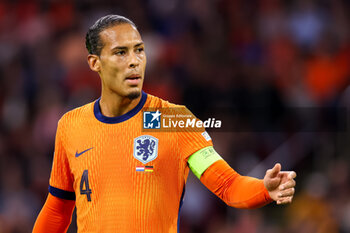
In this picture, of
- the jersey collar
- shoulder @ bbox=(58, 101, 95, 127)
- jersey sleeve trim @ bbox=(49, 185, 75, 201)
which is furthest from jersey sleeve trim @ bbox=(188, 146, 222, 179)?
jersey sleeve trim @ bbox=(49, 185, 75, 201)

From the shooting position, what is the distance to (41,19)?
1003 cm

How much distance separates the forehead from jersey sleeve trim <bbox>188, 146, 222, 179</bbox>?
2.51 feet

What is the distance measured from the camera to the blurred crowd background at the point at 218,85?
7.36m

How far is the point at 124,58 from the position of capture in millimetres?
3686

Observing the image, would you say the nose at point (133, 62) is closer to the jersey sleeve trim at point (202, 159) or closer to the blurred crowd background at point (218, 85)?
the jersey sleeve trim at point (202, 159)

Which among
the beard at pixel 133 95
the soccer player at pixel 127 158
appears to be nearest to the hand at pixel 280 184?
the soccer player at pixel 127 158

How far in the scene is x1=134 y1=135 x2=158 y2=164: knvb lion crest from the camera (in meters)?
3.62

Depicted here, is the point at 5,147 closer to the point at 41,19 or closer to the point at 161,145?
the point at 41,19

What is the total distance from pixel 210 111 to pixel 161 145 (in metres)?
4.09

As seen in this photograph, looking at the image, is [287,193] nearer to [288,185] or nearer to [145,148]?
[288,185]

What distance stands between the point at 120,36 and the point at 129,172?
32.1 inches

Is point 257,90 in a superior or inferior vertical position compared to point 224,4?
inferior

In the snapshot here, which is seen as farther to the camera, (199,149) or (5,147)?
(5,147)

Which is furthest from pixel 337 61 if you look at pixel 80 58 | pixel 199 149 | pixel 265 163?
pixel 199 149
